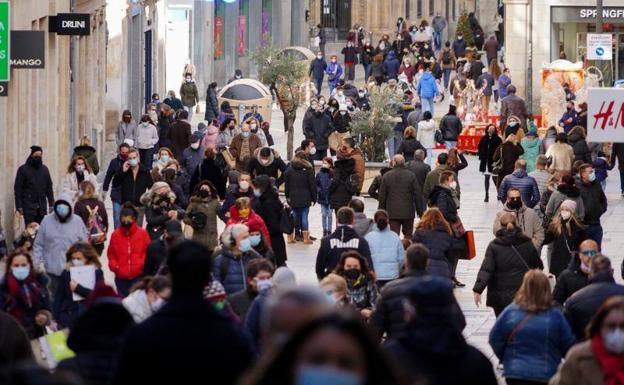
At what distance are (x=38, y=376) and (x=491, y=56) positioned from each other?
5352 centimetres

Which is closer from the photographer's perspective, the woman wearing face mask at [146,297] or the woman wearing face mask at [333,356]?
the woman wearing face mask at [333,356]

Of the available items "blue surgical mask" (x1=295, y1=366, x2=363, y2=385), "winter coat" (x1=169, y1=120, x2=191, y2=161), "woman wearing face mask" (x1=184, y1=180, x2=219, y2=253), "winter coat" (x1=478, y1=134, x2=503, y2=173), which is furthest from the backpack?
"blue surgical mask" (x1=295, y1=366, x2=363, y2=385)

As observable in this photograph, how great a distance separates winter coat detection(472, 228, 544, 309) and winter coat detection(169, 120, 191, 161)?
56.3 feet

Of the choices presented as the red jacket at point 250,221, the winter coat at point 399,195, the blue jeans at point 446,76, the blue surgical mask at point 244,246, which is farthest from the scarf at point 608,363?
the blue jeans at point 446,76

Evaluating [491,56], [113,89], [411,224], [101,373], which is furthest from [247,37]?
[101,373]

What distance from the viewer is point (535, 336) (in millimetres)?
12484

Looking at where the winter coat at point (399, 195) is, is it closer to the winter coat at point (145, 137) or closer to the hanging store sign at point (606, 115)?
the hanging store sign at point (606, 115)

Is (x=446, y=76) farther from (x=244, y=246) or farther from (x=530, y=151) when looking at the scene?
(x=244, y=246)

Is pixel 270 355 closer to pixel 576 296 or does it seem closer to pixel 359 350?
pixel 359 350

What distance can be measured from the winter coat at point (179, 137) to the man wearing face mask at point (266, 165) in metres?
7.88

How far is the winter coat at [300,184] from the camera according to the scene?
25156 mm

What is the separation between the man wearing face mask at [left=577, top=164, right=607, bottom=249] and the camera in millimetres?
21547

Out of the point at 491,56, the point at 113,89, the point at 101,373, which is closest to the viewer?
the point at 101,373

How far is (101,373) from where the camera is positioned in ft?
30.6
